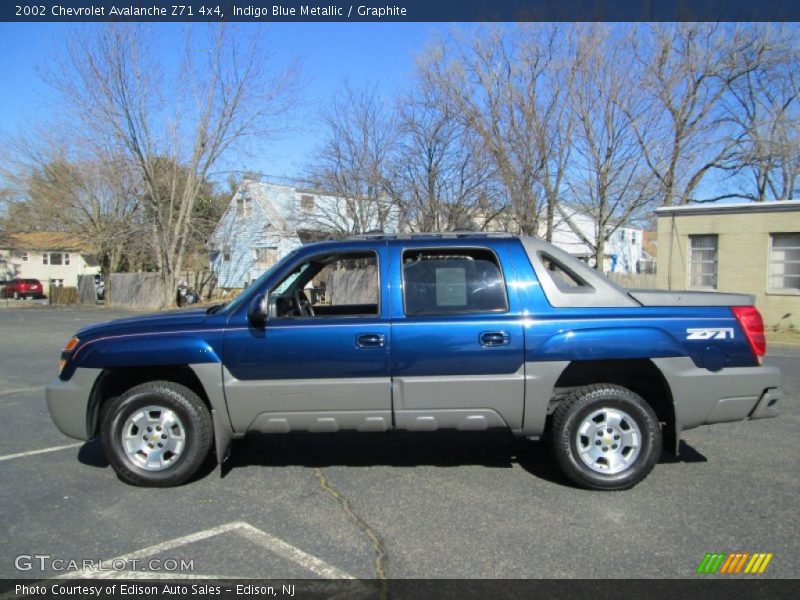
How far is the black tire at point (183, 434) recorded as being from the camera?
14.5ft

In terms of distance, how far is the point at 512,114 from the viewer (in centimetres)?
2195

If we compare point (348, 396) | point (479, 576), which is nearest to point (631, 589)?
point (479, 576)

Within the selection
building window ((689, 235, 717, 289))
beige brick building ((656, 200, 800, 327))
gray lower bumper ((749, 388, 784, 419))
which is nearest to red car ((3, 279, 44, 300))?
beige brick building ((656, 200, 800, 327))

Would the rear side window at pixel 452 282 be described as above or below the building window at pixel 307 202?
below

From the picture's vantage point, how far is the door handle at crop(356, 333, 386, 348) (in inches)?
169

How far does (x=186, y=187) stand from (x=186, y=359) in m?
24.3

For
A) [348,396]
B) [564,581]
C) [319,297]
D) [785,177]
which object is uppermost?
[785,177]

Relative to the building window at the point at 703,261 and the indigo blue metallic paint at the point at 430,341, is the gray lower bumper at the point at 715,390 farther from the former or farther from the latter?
the building window at the point at 703,261

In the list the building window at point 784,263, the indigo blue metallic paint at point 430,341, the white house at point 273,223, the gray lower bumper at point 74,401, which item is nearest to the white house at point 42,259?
the white house at point 273,223

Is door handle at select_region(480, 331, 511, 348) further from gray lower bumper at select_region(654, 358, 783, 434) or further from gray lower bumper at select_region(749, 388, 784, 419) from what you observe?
gray lower bumper at select_region(749, 388, 784, 419)

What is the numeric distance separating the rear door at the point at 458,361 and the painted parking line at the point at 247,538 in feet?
4.04

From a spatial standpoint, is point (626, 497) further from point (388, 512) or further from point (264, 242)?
point (264, 242)

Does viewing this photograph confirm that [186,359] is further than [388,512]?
Yes

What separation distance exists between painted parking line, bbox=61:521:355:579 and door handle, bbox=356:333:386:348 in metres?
1.41
